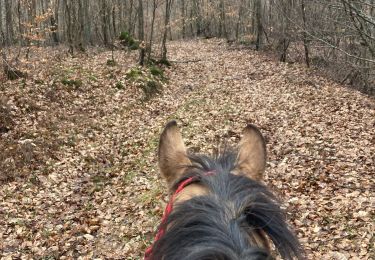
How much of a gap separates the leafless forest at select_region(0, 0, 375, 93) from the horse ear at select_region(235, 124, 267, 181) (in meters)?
7.98

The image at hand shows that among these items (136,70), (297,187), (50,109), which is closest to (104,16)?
(136,70)

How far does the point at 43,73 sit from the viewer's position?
14484 millimetres

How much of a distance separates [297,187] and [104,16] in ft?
70.9

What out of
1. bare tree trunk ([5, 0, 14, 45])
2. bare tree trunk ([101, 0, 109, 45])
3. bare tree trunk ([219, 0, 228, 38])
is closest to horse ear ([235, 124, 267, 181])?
bare tree trunk ([5, 0, 14, 45])

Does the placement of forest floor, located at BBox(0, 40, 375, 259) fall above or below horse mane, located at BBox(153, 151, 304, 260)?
below

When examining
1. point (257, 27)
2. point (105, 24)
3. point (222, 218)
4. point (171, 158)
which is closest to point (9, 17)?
point (105, 24)

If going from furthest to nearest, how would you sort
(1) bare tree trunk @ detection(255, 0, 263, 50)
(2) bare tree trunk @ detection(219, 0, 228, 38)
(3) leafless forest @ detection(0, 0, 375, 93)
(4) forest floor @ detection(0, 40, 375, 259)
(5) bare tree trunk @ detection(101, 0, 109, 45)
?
1. (2) bare tree trunk @ detection(219, 0, 228, 38)
2. (1) bare tree trunk @ detection(255, 0, 263, 50)
3. (5) bare tree trunk @ detection(101, 0, 109, 45)
4. (3) leafless forest @ detection(0, 0, 375, 93)
5. (4) forest floor @ detection(0, 40, 375, 259)

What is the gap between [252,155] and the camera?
7.02 ft

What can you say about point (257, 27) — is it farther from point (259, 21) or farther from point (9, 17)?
point (9, 17)

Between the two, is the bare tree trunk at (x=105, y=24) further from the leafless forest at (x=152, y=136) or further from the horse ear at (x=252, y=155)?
the horse ear at (x=252, y=155)

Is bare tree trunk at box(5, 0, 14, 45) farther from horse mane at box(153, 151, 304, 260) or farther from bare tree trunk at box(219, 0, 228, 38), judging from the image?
bare tree trunk at box(219, 0, 228, 38)

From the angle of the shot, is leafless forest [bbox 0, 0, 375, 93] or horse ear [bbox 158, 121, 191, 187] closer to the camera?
horse ear [bbox 158, 121, 191, 187]

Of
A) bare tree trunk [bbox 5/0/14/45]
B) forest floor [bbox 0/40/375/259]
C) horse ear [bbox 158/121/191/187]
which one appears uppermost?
bare tree trunk [bbox 5/0/14/45]

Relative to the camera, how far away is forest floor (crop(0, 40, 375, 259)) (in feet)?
21.7
